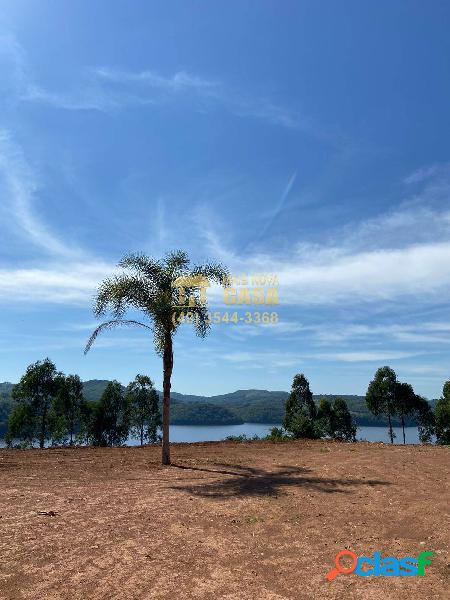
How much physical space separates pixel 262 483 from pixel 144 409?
6266 centimetres

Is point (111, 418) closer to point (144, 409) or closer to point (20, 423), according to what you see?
point (144, 409)

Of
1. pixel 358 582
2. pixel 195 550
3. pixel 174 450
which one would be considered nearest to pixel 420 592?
pixel 358 582

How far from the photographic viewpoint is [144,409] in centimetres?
7325

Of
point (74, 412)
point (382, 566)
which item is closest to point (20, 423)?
point (74, 412)

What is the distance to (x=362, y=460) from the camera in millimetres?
18734

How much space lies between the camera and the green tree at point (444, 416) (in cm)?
5834

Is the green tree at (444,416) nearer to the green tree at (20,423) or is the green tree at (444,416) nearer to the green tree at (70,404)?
the green tree at (70,404)

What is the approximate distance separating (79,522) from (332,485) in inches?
328

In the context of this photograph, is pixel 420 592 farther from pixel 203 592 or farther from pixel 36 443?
pixel 36 443

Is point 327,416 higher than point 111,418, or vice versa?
point 111,418

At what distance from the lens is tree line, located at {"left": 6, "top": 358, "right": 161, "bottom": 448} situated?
5606cm

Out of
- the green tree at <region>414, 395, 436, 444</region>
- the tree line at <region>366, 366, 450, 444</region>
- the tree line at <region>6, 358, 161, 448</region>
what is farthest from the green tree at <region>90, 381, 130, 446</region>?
the green tree at <region>414, 395, 436, 444</region>

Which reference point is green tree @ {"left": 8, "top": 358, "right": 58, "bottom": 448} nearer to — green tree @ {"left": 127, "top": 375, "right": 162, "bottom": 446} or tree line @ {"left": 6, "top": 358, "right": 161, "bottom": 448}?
tree line @ {"left": 6, "top": 358, "right": 161, "bottom": 448}

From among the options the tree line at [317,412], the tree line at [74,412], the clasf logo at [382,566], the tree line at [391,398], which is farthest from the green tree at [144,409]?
the clasf logo at [382,566]
